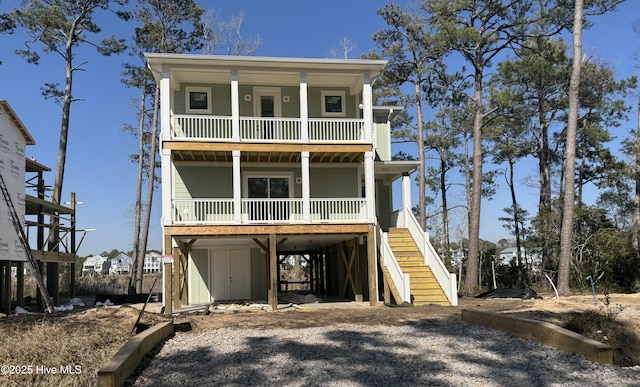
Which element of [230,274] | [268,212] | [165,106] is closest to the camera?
[165,106]

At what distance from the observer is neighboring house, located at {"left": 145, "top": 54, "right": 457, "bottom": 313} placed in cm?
1608

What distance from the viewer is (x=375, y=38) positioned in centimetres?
2875

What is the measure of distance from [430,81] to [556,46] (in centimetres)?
701

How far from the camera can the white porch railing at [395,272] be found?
50.3ft

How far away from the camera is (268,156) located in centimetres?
1817

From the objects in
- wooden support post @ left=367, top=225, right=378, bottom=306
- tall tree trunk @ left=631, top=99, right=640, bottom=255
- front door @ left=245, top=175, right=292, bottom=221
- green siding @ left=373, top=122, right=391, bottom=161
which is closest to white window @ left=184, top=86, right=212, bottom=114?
front door @ left=245, top=175, right=292, bottom=221

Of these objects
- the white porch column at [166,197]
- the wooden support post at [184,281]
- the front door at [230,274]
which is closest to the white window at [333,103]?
the front door at [230,274]

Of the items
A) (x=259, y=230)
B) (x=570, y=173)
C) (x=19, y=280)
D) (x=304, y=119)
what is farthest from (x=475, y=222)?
(x=19, y=280)

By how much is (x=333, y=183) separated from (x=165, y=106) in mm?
6629

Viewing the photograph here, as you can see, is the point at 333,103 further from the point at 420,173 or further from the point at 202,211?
the point at 420,173

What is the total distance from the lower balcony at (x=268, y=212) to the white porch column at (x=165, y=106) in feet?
6.93

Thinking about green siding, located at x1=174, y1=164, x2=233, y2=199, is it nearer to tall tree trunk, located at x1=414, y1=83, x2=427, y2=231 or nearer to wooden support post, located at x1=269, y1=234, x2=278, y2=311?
wooden support post, located at x1=269, y1=234, x2=278, y2=311

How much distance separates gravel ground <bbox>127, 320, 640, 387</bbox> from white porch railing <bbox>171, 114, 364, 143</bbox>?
340 inches

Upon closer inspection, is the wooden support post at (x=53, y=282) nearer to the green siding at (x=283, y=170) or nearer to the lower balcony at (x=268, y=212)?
the lower balcony at (x=268, y=212)
